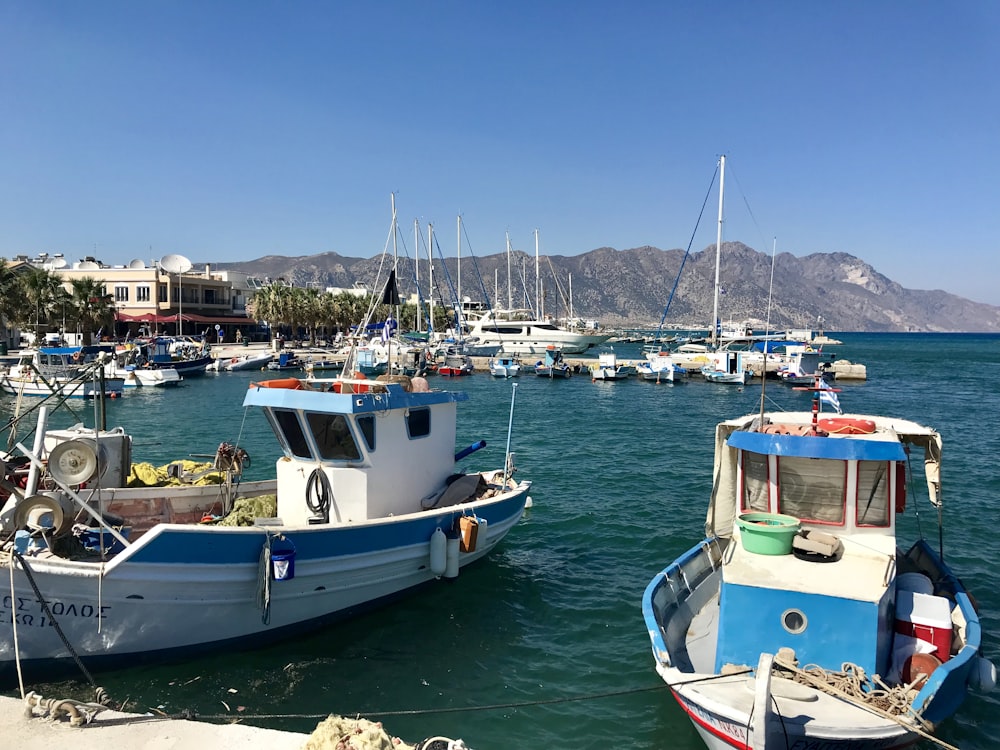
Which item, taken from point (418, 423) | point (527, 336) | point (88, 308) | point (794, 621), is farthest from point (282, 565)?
point (527, 336)

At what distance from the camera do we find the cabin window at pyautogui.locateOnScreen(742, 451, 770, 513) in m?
9.38

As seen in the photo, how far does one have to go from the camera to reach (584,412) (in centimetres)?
4000

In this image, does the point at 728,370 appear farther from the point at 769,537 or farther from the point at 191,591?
the point at 191,591

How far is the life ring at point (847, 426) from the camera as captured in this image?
32.6 ft

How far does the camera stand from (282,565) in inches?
378

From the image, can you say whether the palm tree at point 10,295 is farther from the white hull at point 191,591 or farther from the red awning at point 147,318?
the white hull at point 191,591

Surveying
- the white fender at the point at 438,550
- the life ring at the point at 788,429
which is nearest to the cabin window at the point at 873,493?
the life ring at the point at 788,429

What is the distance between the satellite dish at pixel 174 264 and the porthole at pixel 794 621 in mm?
80988

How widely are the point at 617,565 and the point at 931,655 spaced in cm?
700

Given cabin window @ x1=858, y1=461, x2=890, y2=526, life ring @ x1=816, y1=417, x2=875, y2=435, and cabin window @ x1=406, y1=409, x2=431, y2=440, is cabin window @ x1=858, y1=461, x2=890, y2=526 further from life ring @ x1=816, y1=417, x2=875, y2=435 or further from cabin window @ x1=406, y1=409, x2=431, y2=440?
cabin window @ x1=406, y1=409, x2=431, y2=440

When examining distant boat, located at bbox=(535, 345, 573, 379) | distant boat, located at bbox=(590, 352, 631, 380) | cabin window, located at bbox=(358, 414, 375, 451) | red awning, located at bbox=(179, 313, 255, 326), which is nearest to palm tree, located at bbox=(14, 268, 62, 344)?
red awning, located at bbox=(179, 313, 255, 326)

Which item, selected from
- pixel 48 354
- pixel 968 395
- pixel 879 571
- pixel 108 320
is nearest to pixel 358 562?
pixel 879 571

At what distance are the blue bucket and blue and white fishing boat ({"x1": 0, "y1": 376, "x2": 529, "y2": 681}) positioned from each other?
0.01 m

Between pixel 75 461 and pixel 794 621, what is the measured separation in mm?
9478
